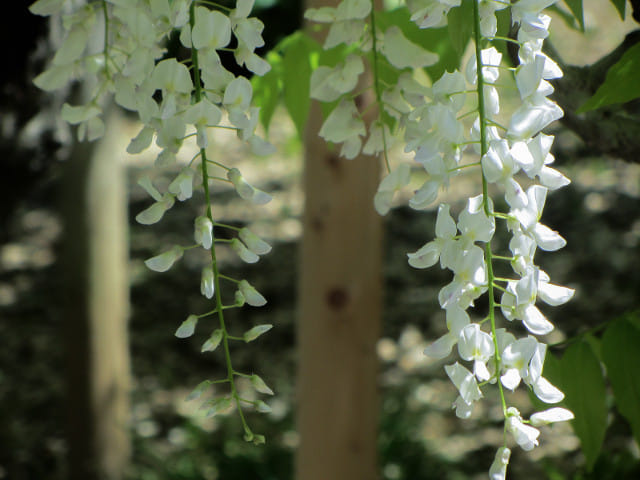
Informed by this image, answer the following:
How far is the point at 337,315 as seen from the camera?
5.09ft

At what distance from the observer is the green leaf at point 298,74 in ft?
2.61

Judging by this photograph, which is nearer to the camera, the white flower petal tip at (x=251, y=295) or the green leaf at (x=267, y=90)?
the white flower petal tip at (x=251, y=295)

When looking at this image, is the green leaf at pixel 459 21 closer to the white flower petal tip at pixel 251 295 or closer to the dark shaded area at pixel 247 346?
the white flower petal tip at pixel 251 295

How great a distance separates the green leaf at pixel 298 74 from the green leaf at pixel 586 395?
368 mm

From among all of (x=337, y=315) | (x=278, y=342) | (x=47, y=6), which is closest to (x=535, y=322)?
(x=47, y=6)

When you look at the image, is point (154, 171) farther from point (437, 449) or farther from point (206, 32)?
point (206, 32)

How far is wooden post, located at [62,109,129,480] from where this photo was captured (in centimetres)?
228

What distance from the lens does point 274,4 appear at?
0.99 meters

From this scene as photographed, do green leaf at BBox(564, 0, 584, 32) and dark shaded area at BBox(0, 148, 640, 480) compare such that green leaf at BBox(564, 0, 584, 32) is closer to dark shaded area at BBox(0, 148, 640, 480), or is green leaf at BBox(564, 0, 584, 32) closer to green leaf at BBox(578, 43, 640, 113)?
green leaf at BBox(578, 43, 640, 113)

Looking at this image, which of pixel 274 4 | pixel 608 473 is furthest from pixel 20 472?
pixel 274 4

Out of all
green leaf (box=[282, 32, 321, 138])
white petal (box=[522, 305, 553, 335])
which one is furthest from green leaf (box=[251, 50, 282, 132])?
white petal (box=[522, 305, 553, 335])

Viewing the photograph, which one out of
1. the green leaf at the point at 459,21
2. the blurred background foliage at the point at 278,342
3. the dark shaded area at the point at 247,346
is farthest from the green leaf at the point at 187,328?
the dark shaded area at the point at 247,346

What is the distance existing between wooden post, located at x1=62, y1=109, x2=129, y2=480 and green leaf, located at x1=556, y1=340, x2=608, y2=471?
177 cm

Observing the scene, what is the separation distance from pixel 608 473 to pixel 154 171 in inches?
143
